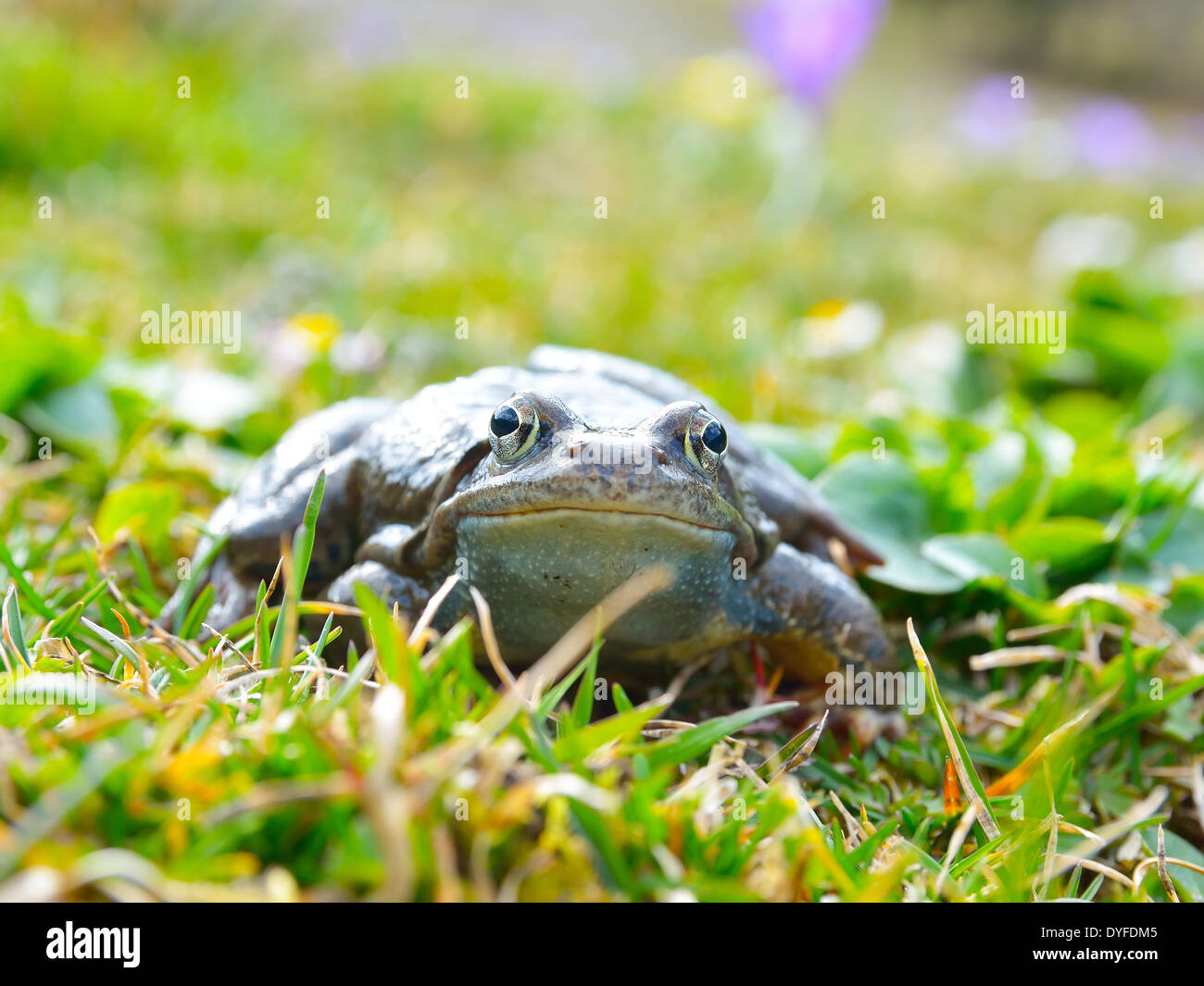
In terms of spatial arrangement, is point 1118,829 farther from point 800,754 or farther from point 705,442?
point 705,442

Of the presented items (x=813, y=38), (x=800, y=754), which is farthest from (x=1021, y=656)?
(x=813, y=38)

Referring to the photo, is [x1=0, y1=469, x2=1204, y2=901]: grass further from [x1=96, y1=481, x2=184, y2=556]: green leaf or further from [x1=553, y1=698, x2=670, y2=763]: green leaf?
[x1=96, y1=481, x2=184, y2=556]: green leaf

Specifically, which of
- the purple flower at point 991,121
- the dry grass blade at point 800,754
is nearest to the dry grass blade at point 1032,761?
the dry grass blade at point 800,754

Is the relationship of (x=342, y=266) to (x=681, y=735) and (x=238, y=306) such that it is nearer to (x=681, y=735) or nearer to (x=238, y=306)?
(x=238, y=306)

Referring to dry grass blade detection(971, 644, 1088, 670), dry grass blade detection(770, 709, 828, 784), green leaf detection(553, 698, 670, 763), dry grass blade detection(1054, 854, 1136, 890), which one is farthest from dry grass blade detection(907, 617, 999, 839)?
green leaf detection(553, 698, 670, 763)

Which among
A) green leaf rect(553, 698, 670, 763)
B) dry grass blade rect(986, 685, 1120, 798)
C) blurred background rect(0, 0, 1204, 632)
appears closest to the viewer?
green leaf rect(553, 698, 670, 763)
